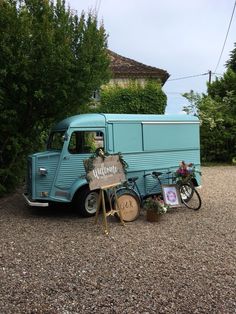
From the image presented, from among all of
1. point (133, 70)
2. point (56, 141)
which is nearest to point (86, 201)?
point (56, 141)

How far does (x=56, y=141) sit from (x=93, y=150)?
3.60 feet

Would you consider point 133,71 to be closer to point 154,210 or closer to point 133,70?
point 133,70

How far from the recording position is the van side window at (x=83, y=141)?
8523 millimetres

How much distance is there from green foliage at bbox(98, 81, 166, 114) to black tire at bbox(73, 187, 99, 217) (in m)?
11.3

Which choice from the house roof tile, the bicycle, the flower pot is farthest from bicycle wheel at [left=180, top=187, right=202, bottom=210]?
the house roof tile

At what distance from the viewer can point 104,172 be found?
764 cm

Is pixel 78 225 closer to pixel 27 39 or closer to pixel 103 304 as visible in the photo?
pixel 103 304

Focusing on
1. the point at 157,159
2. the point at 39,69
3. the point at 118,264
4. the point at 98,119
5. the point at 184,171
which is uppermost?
the point at 39,69

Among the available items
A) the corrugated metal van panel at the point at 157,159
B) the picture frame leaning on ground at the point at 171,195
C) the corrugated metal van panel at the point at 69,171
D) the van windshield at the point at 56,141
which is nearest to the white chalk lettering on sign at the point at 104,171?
the corrugated metal van panel at the point at 69,171

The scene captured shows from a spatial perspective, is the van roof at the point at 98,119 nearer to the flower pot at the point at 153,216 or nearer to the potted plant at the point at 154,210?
the potted plant at the point at 154,210

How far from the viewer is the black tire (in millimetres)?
8406

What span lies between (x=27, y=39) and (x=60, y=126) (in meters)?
2.27

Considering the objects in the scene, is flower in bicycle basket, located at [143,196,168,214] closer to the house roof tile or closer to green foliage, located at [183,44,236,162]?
green foliage, located at [183,44,236,162]

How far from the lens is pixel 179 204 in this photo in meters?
8.82
